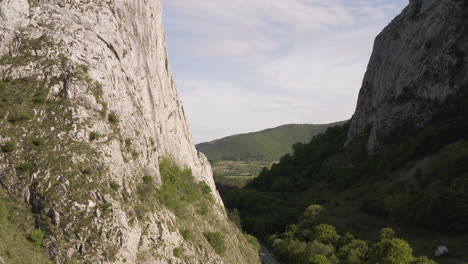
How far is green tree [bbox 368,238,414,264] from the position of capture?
186ft

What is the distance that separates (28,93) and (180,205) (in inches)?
898

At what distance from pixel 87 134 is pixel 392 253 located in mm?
48188

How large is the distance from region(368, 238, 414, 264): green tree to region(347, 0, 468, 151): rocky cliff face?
188 ft

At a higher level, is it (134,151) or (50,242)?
(134,151)

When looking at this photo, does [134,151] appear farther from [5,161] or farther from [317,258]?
[317,258]

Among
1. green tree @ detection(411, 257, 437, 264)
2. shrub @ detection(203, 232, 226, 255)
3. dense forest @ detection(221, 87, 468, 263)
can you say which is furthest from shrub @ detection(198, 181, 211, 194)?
green tree @ detection(411, 257, 437, 264)

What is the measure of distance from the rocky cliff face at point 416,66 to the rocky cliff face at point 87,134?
77.1 meters

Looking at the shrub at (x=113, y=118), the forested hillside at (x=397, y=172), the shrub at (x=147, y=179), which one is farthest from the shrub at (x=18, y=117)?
the forested hillside at (x=397, y=172)

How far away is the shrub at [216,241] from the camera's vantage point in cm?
4928

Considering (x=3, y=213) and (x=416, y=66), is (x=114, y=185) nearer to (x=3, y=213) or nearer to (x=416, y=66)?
(x=3, y=213)

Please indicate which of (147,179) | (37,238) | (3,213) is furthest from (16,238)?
(147,179)

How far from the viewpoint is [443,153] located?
8838 centimetres

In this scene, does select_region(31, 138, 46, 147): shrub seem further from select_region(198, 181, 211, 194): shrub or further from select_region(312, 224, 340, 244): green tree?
select_region(312, 224, 340, 244): green tree

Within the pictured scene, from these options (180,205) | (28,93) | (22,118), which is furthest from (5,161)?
(180,205)
